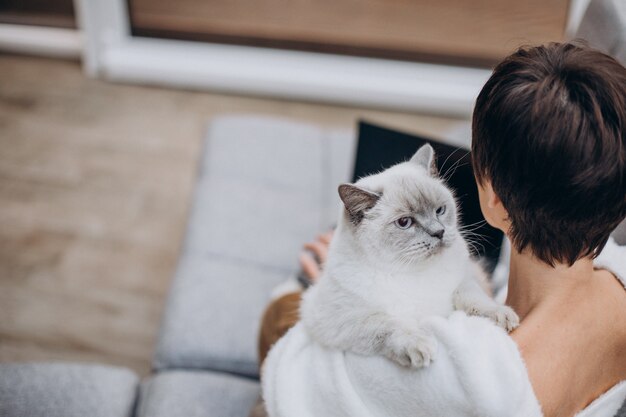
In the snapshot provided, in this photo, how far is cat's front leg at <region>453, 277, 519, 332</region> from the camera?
96 centimetres

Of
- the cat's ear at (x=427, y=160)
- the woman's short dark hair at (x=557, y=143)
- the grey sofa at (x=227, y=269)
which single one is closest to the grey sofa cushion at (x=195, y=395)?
the grey sofa at (x=227, y=269)

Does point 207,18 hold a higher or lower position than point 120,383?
higher

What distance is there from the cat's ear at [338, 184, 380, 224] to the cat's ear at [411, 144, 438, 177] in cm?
14

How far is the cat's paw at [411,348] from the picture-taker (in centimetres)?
89

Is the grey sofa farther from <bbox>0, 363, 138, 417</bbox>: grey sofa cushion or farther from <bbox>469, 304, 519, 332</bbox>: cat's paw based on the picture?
<bbox>469, 304, 519, 332</bbox>: cat's paw

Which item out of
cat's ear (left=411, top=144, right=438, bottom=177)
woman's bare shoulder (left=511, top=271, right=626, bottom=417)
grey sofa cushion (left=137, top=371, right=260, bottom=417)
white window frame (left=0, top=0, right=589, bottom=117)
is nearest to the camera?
woman's bare shoulder (left=511, top=271, right=626, bottom=417)

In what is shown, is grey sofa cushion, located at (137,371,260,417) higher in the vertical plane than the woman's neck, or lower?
lower

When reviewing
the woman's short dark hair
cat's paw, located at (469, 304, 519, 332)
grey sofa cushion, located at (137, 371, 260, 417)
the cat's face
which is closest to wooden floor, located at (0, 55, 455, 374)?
grey sofa cushion, located at (137, 371, 260, 417)

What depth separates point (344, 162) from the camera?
2.14 m

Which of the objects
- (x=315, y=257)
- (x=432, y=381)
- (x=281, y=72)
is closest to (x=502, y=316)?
(x=432, y=381)

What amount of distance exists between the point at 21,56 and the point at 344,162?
223cm

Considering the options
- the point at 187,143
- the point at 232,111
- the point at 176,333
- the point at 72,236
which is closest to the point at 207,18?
the point at 232,111

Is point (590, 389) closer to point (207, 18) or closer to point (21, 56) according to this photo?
point (207, 18)

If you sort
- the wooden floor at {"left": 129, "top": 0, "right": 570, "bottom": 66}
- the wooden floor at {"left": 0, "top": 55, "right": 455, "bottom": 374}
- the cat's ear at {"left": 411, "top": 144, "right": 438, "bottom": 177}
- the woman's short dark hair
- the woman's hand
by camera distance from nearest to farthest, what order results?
the woman's short dark hair
the cat's ear at {"left": 411, "top": 144, "right": 438, "bottom": 177}
the woman's hand
the wooden floor at {"left": 0, "top": 55, "right": 455, "bottom": 374}
the wooden floor at {"left": 129, "top": 0, "right": 570, "bottom": 66}
